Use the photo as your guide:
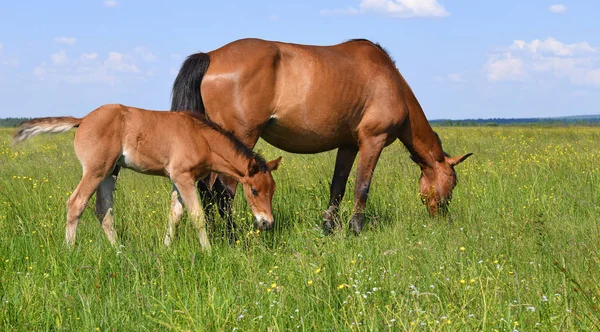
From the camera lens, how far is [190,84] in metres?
7.13

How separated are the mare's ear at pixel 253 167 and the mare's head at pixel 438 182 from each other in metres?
2.74

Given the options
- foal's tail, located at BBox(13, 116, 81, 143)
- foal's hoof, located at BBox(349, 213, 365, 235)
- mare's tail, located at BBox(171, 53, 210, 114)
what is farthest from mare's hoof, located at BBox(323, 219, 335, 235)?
foal's tail, located at BBox(13, 116, 81, 143)

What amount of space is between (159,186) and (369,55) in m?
3.94

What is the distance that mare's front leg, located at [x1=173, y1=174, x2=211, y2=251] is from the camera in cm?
623

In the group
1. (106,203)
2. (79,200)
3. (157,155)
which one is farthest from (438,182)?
(79,200)

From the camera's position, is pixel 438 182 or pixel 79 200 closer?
pixel 79 200

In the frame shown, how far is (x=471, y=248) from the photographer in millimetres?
5637

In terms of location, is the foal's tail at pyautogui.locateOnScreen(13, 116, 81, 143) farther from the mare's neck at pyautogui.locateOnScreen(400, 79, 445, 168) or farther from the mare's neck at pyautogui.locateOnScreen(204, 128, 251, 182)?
the mare's neck at pyautogui.locateOnScreen(400, 79, 445, 168)

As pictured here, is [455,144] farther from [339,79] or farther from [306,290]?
[306,290]

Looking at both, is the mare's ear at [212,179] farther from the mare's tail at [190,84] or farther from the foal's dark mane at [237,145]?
the mare's tail at [190,84]

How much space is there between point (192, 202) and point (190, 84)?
1.44 metres

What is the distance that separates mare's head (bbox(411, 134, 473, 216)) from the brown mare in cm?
3

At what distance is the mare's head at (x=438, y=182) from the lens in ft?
28.0

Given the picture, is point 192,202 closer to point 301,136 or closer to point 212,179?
point 212,179
